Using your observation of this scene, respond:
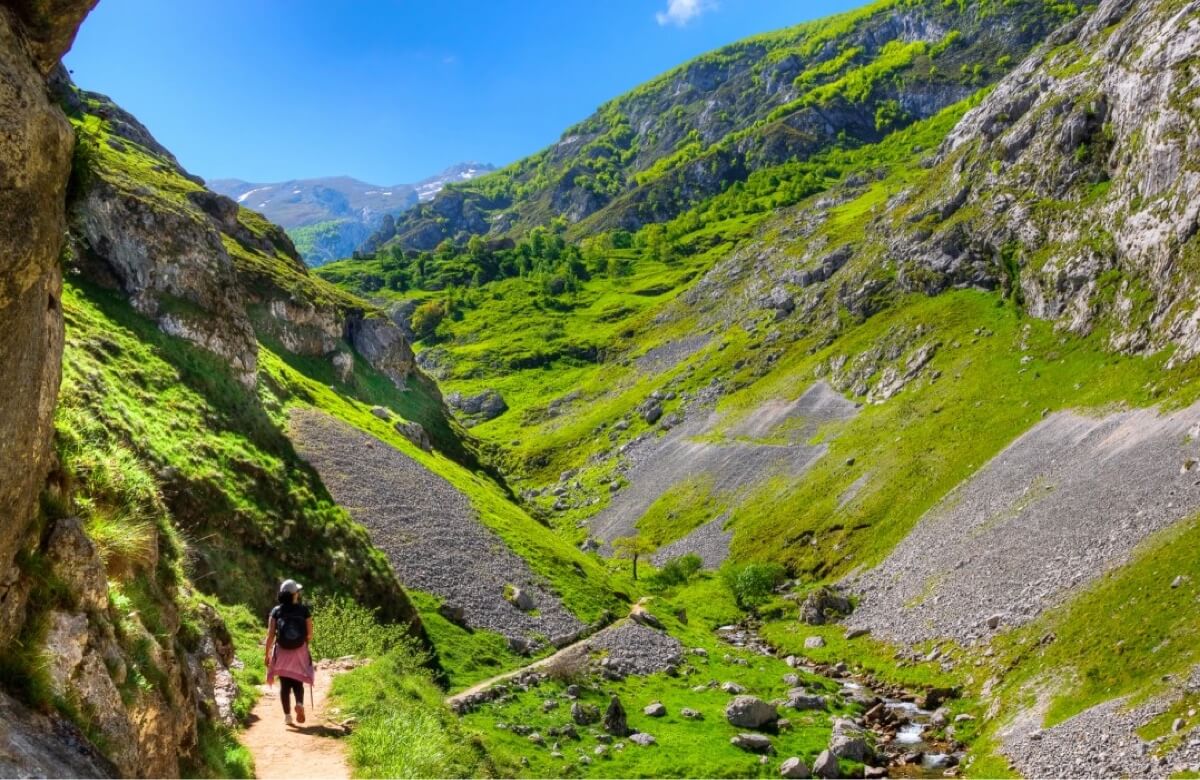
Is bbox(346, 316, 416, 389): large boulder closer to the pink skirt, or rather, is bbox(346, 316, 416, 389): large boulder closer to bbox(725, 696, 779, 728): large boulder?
bbox(725, 696, 779, 728): large boulder

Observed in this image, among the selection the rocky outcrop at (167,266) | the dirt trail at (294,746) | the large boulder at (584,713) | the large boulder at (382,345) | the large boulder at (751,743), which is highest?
the large boulder at (382,345)

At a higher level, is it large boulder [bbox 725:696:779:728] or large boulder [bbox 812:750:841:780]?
large boulder [bbox 725:696:779:728]

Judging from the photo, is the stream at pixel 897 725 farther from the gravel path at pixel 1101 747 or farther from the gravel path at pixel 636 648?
the gravel path at pixel 636 648

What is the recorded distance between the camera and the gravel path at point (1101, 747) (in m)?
33.7

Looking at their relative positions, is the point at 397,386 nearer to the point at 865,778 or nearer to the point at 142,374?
the point at 142,374

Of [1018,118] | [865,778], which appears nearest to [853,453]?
[865,778]

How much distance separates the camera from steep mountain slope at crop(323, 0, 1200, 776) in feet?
163

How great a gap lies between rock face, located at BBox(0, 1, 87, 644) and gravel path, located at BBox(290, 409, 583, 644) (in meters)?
45.5

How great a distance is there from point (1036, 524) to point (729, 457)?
2823 inches

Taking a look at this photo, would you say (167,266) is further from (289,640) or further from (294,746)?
(294,746)

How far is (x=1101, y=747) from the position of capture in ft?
123

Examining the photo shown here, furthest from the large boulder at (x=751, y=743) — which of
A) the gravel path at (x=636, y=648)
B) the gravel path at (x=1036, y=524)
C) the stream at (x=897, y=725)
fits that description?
the gravel path at (x=1036, y=524)

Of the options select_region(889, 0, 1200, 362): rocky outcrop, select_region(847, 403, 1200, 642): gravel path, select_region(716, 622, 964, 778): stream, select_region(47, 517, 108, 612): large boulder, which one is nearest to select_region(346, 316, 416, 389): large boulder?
select_region(847, 403, 1200, 642): gravel path

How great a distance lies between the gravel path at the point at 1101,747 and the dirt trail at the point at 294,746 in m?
35.2
